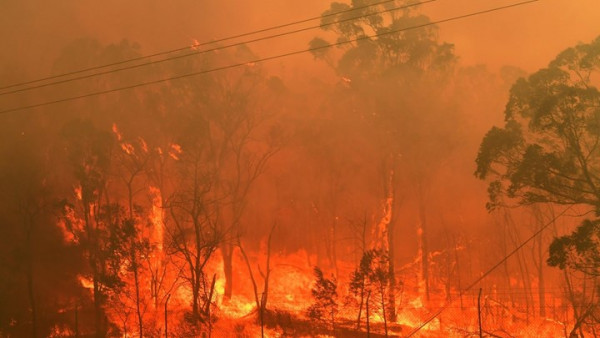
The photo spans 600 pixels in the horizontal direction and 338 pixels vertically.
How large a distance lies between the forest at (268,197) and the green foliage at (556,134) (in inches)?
329

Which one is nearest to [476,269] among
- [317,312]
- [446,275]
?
[446,275]

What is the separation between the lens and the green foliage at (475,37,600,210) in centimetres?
1658

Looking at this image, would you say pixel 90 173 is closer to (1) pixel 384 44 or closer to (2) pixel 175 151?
(2) pixel 175 151

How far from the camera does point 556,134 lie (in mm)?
18250

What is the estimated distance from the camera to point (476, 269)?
141 ft

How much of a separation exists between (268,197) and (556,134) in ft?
109

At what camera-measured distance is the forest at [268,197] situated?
2898cm

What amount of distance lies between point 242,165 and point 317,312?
70.9 ft

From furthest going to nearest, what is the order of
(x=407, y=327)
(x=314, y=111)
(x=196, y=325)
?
(x=314, y=111), (x=407, y=327), (x=196, y=325)

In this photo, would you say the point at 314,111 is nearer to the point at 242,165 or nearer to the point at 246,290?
the point at 242,165

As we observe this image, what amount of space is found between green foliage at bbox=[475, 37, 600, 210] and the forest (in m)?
8.35

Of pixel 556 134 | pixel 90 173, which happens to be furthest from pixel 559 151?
pixel 90 173

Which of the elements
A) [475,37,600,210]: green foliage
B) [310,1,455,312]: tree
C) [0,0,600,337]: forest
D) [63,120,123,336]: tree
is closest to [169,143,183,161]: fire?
[0,0,600,337]: forest

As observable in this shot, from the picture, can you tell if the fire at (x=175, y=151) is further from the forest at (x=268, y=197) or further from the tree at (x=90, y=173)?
the tree at (x=90, y=173)
